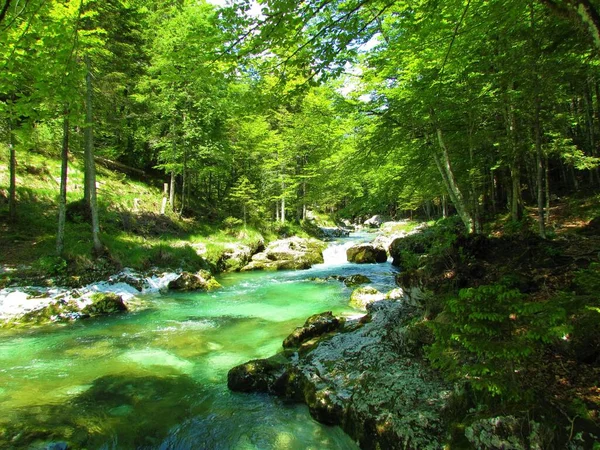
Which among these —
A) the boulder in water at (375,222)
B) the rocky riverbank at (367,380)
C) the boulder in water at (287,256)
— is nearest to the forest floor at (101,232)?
the boulder in water at (287,256)

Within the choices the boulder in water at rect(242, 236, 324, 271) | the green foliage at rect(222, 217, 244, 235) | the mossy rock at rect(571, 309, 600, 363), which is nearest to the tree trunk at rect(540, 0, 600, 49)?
the mossy rock at rect(571, 309, 600, 363)

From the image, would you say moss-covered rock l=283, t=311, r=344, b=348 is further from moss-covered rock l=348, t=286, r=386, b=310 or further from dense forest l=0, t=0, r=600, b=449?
moss-covered rock l=348, t=286, r=386, b=310

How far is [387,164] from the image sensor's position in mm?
12562

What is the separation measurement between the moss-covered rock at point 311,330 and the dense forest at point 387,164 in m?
0.05

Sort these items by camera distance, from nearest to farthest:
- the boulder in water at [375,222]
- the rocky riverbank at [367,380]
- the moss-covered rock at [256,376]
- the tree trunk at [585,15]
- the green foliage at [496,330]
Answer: the tree trunk at [585,15]
the green foliage at [496,330]
the rocky riverbank at [367,380]
the moss-covered rock at [256,376]
the boulder in water at [375,222]

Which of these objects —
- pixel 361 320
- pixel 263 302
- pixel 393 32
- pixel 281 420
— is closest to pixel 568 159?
pixel 393 32

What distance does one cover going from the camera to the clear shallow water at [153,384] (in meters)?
4.77

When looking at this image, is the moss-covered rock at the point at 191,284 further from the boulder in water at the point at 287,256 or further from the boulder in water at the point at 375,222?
the boulder in water at the point at 375,222

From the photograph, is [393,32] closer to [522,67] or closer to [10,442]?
[522,67]

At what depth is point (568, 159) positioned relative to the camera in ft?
46.9

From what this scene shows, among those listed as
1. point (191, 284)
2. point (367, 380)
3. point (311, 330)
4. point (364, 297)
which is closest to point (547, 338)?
point (367, 380)

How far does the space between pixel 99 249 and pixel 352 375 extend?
11.9 m

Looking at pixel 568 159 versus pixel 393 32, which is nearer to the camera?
pixel 393 32

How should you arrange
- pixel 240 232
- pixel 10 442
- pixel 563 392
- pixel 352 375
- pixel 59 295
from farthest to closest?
pixel 240 232
pixel 59 295
pixel 352 375
pixel 10 442
pixel 563 392
